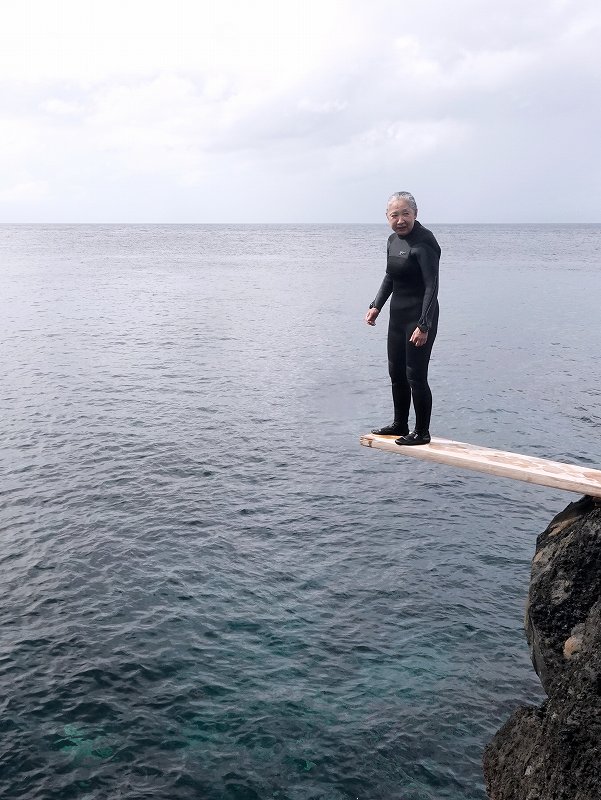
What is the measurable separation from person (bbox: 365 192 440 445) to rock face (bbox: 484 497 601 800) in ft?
8.79

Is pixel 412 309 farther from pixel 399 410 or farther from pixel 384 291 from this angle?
pixel 399 410

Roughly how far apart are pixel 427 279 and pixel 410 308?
70cm

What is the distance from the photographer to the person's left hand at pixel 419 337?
36.1ft

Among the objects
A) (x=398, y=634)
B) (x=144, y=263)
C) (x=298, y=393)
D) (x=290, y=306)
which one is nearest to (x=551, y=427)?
(x=298, y=393)

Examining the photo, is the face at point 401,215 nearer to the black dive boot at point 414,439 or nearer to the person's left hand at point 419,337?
the person's left hand at point 419,337

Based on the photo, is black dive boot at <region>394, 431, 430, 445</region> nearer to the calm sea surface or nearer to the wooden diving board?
the wooden diving board

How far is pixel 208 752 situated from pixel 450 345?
45354mm

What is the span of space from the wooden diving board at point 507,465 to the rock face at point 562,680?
2.46 ft

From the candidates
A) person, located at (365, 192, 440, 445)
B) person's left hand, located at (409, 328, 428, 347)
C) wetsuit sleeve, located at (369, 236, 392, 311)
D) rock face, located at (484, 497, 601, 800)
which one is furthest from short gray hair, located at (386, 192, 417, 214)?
rock face, located at (484, 497, 601, 800)

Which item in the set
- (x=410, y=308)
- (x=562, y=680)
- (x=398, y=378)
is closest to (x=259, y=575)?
(x=398, y=378)

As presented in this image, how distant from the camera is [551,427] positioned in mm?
34156

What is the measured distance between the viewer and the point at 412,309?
11.5 meters

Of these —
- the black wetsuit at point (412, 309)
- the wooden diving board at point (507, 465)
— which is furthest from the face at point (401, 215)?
the wooden diving board at point (507, 465)

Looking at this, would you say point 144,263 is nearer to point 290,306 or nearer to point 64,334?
point 290,306
